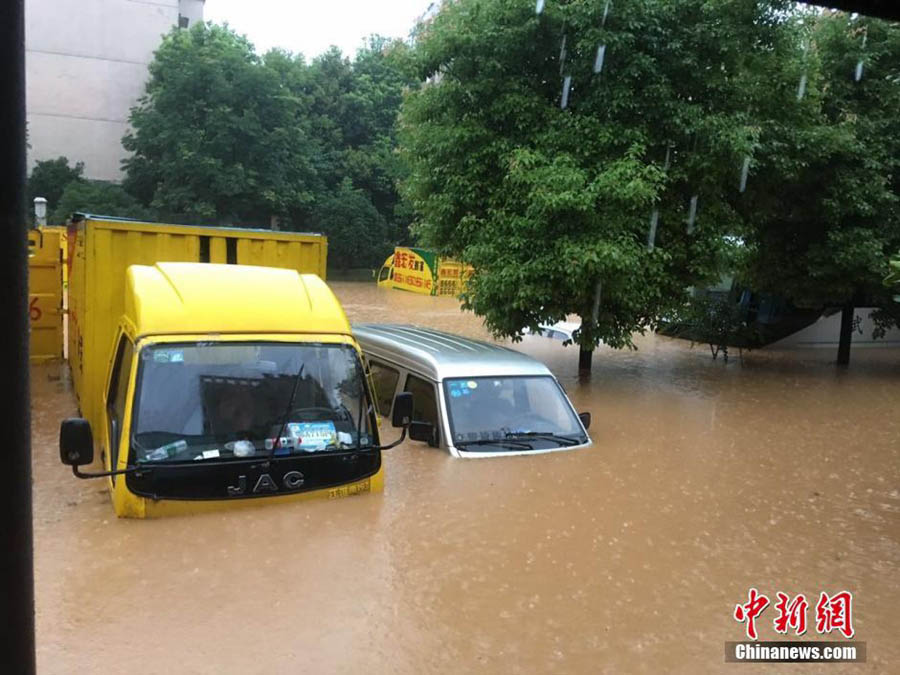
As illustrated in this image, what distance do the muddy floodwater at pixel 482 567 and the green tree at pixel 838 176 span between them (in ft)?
19.8

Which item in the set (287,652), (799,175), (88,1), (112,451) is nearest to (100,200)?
(88,1)

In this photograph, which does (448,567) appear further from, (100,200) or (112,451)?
(100,200)

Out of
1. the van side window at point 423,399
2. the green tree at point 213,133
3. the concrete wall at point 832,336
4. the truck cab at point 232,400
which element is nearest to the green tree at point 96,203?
the green tree at point 213,133

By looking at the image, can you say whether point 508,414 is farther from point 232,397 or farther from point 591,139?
point 591,139

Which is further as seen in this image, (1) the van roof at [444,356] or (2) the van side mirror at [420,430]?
(1) the van roof at [444,356]

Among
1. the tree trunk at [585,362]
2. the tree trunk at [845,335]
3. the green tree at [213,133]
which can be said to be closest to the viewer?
the tree trunk at [585,362]

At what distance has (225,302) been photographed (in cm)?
566

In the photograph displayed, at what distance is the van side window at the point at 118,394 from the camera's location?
5.46m

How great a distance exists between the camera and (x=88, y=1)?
3844 cm

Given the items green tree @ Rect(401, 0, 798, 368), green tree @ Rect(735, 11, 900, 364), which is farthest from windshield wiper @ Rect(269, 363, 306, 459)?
green tree @ Rect(735, 11, 900, 364)

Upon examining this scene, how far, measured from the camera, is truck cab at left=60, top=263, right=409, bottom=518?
203 inches

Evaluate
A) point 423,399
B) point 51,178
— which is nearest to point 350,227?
point 51,178

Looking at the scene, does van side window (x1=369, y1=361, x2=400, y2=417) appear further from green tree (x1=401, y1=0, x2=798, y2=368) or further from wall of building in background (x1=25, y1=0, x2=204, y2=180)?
wall of building in background (x1=25, y1=0, x2=204, y2=180)

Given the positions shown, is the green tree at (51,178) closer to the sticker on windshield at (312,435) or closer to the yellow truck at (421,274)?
the yellow truck at (421,274)
